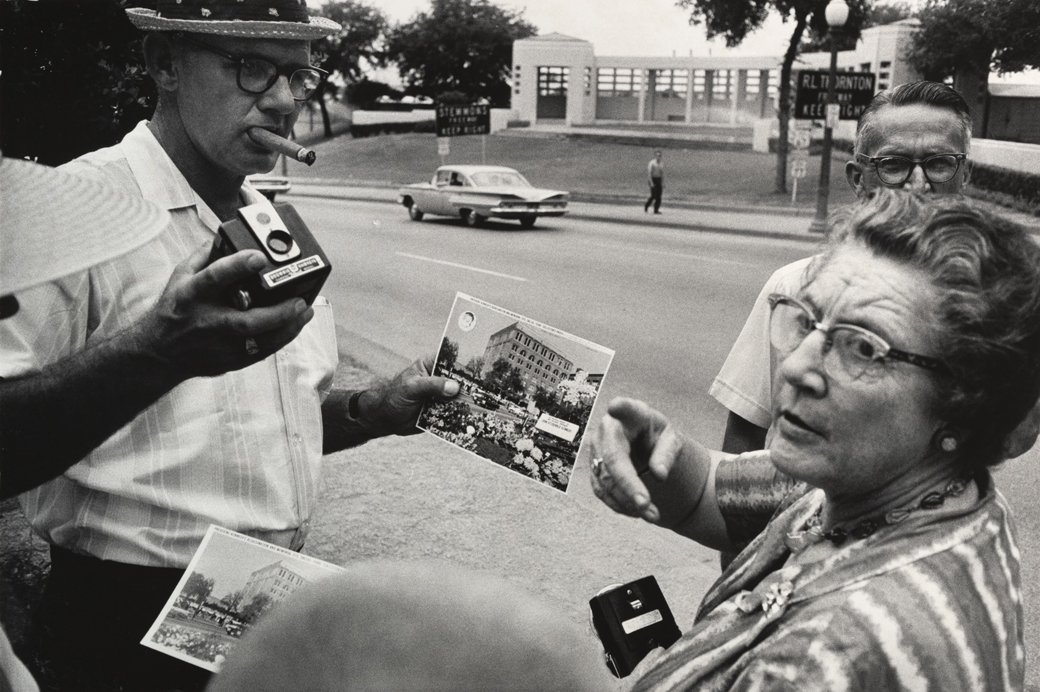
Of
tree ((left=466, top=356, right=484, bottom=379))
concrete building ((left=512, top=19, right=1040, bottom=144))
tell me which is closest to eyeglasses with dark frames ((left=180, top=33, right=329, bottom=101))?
tree ((left=466, top=356, right=484, bottom=379))

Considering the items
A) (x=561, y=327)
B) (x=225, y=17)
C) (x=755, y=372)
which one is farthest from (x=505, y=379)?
(x=561, y=327)

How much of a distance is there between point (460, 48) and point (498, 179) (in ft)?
180

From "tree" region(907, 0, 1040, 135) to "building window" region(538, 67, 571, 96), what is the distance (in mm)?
31429

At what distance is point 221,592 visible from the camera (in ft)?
5.93

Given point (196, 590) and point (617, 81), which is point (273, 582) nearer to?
point (196, 590)

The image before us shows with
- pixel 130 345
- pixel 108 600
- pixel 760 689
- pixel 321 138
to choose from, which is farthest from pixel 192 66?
pixel 321 138

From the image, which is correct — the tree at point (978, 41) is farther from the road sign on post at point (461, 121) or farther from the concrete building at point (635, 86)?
the concrete building at point (635, 86)

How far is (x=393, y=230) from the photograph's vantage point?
20438 millimetres

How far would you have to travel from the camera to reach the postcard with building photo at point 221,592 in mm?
1774

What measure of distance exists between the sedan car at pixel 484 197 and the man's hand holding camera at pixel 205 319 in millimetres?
18448

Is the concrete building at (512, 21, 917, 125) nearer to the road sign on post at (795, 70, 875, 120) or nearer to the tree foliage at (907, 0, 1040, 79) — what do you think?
the tree foliage at (907, 0, 1040, 79)

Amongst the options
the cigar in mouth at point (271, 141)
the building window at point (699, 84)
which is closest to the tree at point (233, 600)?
the cigar in mouth at point (271, 141)

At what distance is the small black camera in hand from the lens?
62.2 inches

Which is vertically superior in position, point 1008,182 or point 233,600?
point 233,600
